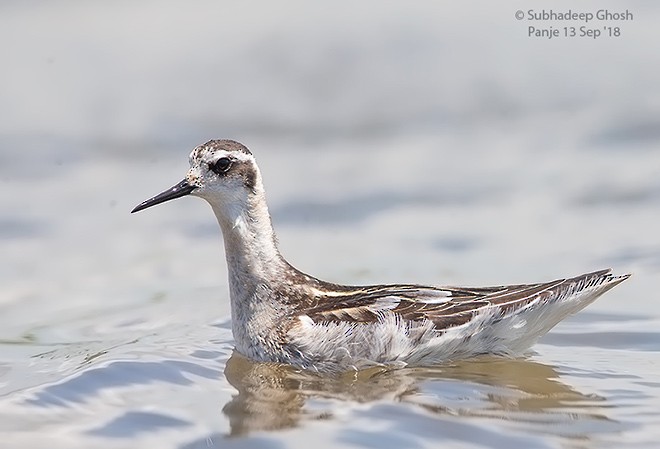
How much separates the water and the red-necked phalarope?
150 millimetres

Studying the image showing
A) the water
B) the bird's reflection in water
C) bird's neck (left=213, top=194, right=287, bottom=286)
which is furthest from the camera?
bird's neck (left=213, top=194, right=287, bottom=286)

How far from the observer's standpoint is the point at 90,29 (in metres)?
13.5

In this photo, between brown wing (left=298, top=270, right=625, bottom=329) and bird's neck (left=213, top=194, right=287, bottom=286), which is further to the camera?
bird's neck (left=213, top=194, right=287, bottom=286)

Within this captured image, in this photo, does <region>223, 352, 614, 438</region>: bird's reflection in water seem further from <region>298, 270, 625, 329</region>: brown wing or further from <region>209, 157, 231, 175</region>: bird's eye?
<region>209, 157, 231, 175</region>: bird's eye

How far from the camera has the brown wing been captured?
788 cm

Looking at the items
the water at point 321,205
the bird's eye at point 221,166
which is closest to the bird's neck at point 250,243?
the bird's eye at point 221,166

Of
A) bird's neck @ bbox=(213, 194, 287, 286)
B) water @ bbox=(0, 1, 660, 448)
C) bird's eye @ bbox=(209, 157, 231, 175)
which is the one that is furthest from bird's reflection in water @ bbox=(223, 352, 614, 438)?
bird's eye @ bbox=(209, 157, 231, 175)

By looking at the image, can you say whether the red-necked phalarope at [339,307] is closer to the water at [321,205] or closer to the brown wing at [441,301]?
the brown wing at [441,301]

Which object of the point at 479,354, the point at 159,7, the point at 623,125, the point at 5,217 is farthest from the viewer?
the point at 159,7

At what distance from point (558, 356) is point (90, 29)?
7.11 metres

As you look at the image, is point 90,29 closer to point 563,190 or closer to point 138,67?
point 138,67

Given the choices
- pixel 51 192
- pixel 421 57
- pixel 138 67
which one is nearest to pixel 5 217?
pixel 51 192

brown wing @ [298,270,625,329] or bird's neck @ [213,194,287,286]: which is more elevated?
bird's neck @ [213,194,287,286]

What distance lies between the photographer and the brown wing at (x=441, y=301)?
7.88 m
